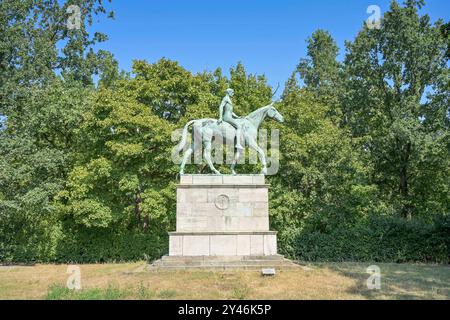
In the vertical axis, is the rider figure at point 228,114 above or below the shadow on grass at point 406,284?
above

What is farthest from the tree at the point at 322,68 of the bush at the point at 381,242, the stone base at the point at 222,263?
the stone base at the point at 222,263

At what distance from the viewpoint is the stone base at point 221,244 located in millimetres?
15453

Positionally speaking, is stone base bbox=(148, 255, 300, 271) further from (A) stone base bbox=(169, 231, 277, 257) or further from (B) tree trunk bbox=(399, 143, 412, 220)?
(B) tree trunk bbox=(399, 143, 412, 220)

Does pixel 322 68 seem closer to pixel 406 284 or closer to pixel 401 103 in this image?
pixel 401 103

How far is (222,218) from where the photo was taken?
15.9 meters

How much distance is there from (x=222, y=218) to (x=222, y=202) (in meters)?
0.61

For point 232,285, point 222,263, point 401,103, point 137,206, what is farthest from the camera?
point 401,103

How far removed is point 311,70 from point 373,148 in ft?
36.5

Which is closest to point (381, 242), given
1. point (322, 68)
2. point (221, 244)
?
point (221, 244)

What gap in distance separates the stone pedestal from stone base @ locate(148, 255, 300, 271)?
0.23 meters

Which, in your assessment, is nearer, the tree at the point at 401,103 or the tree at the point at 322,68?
the tree at the point at 401,103

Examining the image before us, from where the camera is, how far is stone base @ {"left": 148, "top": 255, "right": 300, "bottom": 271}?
14297 millimetres

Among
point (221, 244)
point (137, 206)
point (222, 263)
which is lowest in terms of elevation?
point (222, 263)

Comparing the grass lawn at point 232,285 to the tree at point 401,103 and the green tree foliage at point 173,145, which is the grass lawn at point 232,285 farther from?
the tree at point 401,103
